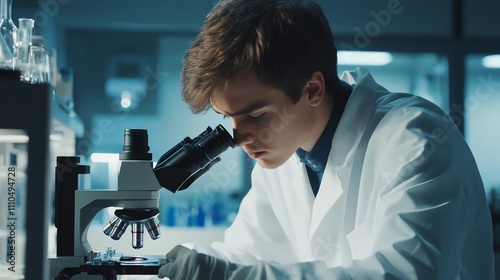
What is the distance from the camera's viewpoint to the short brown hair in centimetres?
125

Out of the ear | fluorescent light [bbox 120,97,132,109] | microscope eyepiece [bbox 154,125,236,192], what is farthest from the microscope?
fluorescent light [bbox 120,97,132,109]

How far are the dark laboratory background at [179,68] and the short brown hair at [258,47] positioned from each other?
2052mm

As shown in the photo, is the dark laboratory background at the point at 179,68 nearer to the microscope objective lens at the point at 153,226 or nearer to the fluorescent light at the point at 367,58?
the fluorescent light at the point at 367,58

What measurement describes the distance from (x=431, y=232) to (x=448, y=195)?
0.09m

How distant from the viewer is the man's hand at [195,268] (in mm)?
1036

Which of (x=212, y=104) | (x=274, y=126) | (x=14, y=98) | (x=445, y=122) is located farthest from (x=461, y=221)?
(x=14, y=98)

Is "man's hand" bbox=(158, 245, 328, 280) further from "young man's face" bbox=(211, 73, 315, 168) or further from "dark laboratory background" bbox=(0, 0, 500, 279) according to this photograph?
"dark laboratory background" bbox=(0, 0, 500, 279)

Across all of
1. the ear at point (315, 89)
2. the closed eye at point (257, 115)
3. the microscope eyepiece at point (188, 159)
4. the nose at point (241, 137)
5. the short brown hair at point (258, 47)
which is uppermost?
the short brown hair at point (258, 47)

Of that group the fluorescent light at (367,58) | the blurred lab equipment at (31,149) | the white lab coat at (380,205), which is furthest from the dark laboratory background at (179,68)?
the blurred lab equipment at (31,149)

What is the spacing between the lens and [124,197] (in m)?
1.12

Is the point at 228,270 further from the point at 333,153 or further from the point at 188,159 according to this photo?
the point at 333,153

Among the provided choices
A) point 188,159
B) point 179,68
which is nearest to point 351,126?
point 188,159

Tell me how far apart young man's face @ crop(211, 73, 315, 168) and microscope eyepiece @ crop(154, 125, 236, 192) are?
61 mm

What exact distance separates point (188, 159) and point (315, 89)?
0.38 metres
